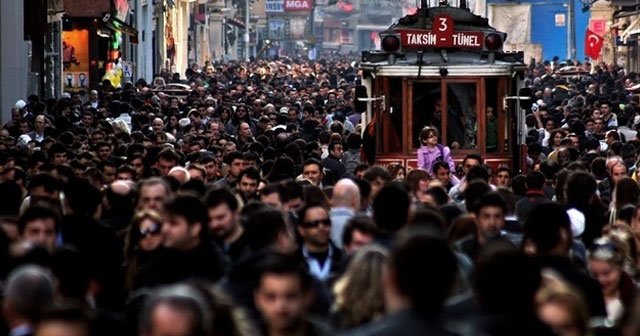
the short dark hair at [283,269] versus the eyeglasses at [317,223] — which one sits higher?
the short dark hair at [283,269]

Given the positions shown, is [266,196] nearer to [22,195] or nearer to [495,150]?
[22,195]

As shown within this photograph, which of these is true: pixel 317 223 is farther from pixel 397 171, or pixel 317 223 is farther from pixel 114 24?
pixel 114 24

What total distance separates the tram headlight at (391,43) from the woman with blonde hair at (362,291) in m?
14.6

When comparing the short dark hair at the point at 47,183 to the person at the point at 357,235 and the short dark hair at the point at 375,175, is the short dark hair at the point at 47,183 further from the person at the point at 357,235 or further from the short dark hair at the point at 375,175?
the person at the point at 357,235

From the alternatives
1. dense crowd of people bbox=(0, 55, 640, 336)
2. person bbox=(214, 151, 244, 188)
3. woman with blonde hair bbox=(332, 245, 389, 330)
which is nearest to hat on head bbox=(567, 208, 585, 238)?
dense crowd of people bbox=(0, 55, 640, 336)

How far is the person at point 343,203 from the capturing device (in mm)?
13414

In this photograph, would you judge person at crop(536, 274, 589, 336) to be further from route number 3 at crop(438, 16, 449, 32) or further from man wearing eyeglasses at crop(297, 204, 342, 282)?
route number 3 at crop(438, 16, 449, 32)

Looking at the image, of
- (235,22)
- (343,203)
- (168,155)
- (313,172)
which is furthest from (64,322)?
(235,22)

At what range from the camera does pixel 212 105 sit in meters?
40.6

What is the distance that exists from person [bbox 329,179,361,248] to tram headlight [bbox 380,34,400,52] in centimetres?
949

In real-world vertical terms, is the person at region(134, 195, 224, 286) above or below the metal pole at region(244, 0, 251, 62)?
below

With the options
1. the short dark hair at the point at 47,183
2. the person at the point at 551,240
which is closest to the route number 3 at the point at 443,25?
the short dark hair at the point at 47,183

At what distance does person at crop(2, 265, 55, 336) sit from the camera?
8469 mm

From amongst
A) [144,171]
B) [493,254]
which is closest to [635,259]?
[493,254]
